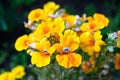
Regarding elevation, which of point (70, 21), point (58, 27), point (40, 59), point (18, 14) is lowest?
point (40, 59)

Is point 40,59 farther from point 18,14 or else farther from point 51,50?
point 18,14

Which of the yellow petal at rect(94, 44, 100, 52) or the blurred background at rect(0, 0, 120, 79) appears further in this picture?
the blurred background at rect(0, 0, 120, 79)

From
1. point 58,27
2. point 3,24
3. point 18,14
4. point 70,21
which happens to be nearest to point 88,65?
point 70,21

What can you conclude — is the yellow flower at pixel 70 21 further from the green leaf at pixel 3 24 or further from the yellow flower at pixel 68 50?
the green leaf at pixel 3 24

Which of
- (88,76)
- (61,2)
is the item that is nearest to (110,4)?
(61,2)

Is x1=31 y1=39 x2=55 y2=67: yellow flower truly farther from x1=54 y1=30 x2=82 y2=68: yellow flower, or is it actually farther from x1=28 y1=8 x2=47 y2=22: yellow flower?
x1=28 y1=8 x2=47 y2=22: yellow flower

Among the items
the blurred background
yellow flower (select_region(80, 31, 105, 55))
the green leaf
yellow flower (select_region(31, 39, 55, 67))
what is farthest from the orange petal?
the green leaf

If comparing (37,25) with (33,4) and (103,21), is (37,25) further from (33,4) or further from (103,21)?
(33,4)

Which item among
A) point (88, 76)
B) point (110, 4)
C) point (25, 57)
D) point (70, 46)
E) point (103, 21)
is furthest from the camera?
point (110, 4)
